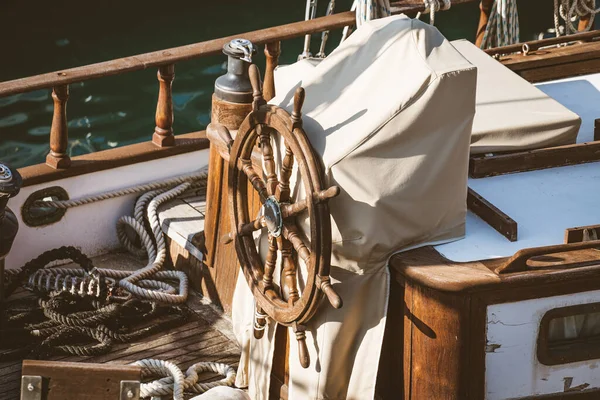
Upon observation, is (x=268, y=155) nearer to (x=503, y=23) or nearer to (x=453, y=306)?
(x=453, y=306)

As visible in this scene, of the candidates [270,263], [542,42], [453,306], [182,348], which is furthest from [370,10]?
[453,306]

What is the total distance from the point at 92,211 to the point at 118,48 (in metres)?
7.62

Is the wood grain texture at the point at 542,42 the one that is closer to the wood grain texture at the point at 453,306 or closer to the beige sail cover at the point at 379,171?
the beige sail cover at the point at 379,171

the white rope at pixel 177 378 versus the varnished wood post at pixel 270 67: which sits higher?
the varnished wood post at pixel 270 67

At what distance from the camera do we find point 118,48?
12961 mm

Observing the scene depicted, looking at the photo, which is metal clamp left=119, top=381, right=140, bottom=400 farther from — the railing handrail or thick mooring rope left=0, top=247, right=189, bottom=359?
the railing handrail

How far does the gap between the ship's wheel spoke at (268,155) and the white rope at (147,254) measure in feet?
4.20

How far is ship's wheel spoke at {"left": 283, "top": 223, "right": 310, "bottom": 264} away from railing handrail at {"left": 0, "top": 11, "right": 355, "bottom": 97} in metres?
1.82

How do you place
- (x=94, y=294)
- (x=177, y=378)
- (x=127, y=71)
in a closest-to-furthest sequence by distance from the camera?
(x=177, y=378), (x=94, y=294), (x=127, y=71)

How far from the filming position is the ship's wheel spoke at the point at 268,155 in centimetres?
411

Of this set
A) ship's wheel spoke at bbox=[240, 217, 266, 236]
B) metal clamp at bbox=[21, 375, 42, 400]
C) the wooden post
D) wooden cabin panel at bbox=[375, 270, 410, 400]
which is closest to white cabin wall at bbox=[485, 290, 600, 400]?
wooden cabin panel at bbox=[375, 270, 410, 400]

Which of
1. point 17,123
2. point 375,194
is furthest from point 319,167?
point 17,123

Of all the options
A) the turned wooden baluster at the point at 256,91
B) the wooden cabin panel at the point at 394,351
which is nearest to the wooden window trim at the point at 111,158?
the turned wooden baluster at the point at 256,91

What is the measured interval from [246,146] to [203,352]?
1068 millimetres
